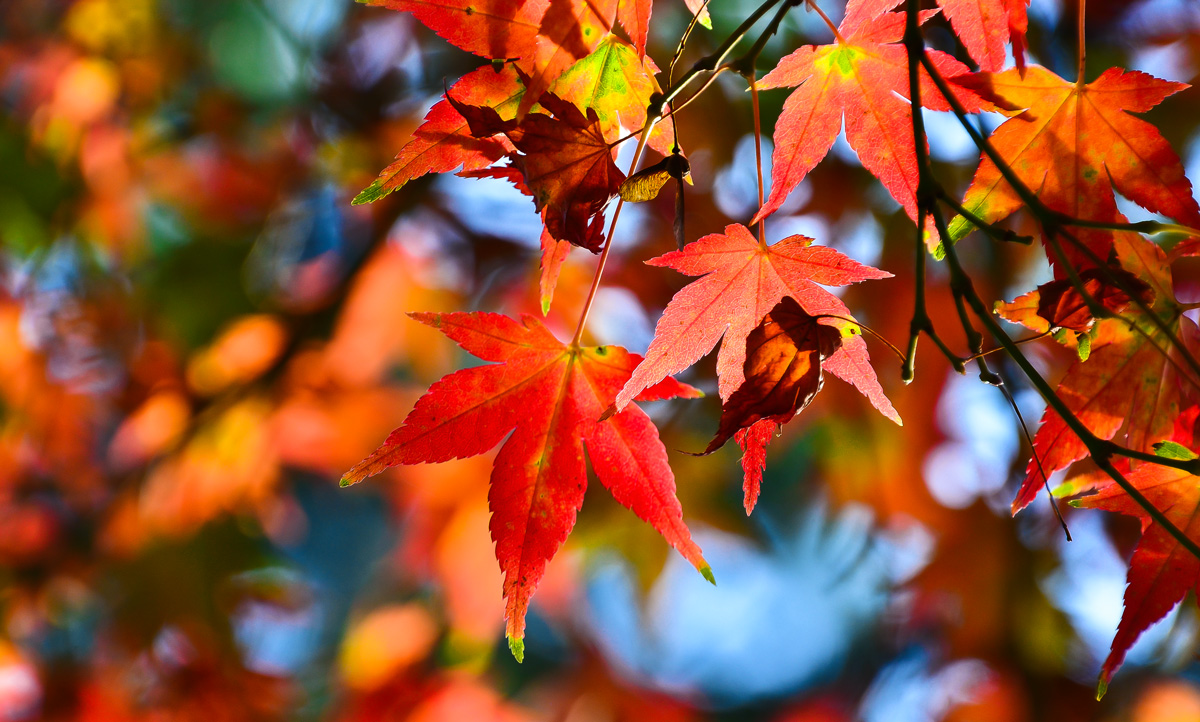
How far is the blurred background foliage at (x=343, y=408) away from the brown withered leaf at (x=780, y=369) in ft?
3.31

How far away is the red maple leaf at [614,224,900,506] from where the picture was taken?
37cm

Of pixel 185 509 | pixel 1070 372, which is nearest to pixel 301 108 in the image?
pixel 185 509

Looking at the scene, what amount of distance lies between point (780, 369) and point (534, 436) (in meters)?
0.17

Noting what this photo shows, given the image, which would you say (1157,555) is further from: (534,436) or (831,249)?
(534,436)

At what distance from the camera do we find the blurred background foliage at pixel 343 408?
149cm

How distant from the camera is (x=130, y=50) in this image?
2000mm

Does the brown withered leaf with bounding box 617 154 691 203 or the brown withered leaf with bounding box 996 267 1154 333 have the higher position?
the brown withered leaf with bounding box 617 154 691 203

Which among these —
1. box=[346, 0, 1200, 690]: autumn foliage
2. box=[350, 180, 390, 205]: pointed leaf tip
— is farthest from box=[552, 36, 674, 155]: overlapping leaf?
box=[350, 180, 390, 205]: pointed leaf tip

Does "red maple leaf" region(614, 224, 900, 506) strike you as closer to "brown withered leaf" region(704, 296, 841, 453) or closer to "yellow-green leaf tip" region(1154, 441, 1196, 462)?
"brown withered leaf" region(704, 296, 841, 453)

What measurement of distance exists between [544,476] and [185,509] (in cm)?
163

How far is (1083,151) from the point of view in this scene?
1.35ft

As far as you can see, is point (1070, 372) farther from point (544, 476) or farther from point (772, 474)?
point (772, 474)

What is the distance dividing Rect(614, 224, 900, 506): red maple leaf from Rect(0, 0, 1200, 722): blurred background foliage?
0.94m

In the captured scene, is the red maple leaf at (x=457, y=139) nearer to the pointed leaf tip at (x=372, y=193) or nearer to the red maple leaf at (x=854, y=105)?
the pointed leaf tip at (x=372, y=193)
